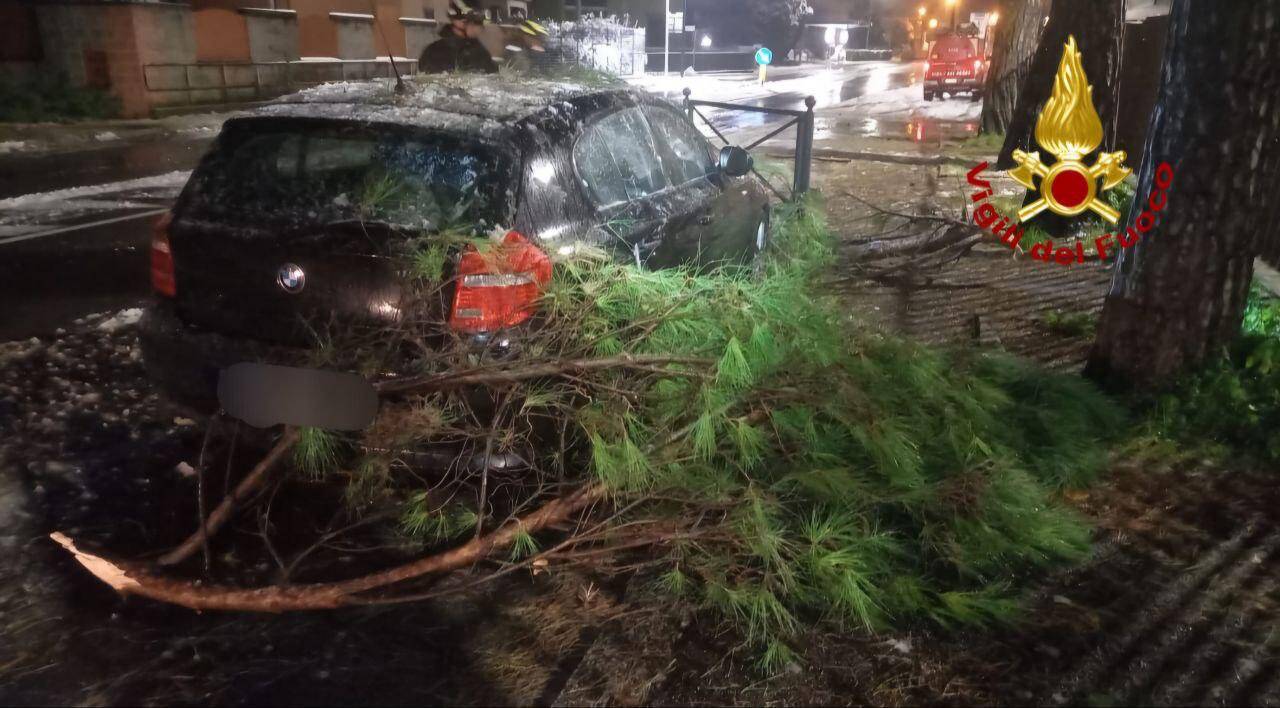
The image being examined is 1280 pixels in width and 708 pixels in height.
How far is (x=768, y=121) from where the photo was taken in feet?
67.7

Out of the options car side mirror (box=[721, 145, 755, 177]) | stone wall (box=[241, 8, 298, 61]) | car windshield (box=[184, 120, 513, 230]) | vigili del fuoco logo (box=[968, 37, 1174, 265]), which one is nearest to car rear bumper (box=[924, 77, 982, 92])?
stone wall (box=[241, 8, 298, 61])

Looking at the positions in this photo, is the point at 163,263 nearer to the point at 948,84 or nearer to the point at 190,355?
the point at 190,355

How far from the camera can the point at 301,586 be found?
125 inches

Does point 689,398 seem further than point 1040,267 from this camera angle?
No

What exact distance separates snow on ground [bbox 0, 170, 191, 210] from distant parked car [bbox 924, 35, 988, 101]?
21.8m

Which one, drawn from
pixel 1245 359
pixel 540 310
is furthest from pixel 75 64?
pixel 1245 359

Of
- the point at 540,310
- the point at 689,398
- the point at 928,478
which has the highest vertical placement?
the point at 540,310

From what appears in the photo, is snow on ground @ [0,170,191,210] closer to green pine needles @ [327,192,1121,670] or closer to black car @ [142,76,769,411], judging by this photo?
black car @ [142,76,769,411]

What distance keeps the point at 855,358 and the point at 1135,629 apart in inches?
53.9

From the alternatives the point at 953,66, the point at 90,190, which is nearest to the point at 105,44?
the point at 90,190

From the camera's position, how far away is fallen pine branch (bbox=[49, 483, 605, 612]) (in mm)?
3148

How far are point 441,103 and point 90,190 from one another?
8.98 meters

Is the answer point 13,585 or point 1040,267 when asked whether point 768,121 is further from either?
point 13,585

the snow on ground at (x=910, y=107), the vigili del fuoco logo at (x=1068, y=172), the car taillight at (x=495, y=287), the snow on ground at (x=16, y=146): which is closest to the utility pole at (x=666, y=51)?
the snow on ground at (x=910, y=107)
